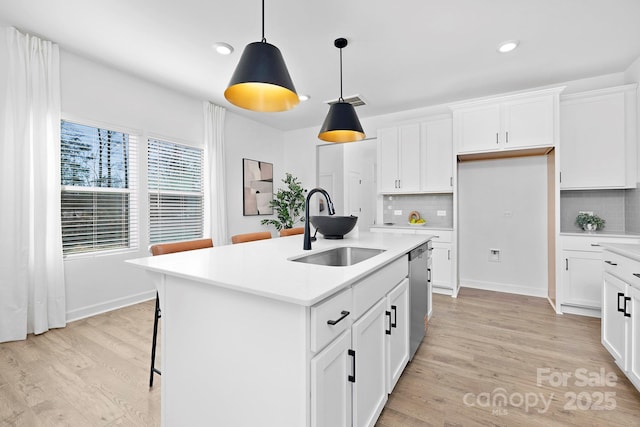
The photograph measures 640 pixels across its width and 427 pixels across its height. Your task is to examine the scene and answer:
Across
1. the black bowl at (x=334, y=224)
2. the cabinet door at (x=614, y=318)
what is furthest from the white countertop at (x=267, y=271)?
the cabinet door at (x=614, y=318)

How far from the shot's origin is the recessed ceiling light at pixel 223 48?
2770 mm

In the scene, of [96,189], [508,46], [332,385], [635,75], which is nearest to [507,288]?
[635,75]

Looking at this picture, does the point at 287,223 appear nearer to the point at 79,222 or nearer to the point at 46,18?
the point at 79,222

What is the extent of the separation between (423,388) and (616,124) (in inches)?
139

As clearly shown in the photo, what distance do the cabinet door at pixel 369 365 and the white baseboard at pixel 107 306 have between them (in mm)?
3181

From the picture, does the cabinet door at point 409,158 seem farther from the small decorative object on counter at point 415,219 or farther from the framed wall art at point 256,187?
the framed wall art at point 256,187

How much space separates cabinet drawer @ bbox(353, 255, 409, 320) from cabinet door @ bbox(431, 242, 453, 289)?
229 cm

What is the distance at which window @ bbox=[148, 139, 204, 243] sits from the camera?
12.1ft

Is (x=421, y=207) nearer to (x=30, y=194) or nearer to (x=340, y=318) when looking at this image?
(x=340, y=318)

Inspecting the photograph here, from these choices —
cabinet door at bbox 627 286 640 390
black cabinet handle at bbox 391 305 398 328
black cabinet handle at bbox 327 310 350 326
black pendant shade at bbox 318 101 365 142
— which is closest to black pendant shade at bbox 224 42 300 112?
black pendant shade at bbox 318 101 365 142

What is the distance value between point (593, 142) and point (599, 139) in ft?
0.18

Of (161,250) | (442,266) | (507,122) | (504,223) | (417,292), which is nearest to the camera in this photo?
(161,250)

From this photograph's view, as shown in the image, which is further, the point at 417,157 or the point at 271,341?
the point at 417,157

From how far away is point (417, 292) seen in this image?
7.00ft
